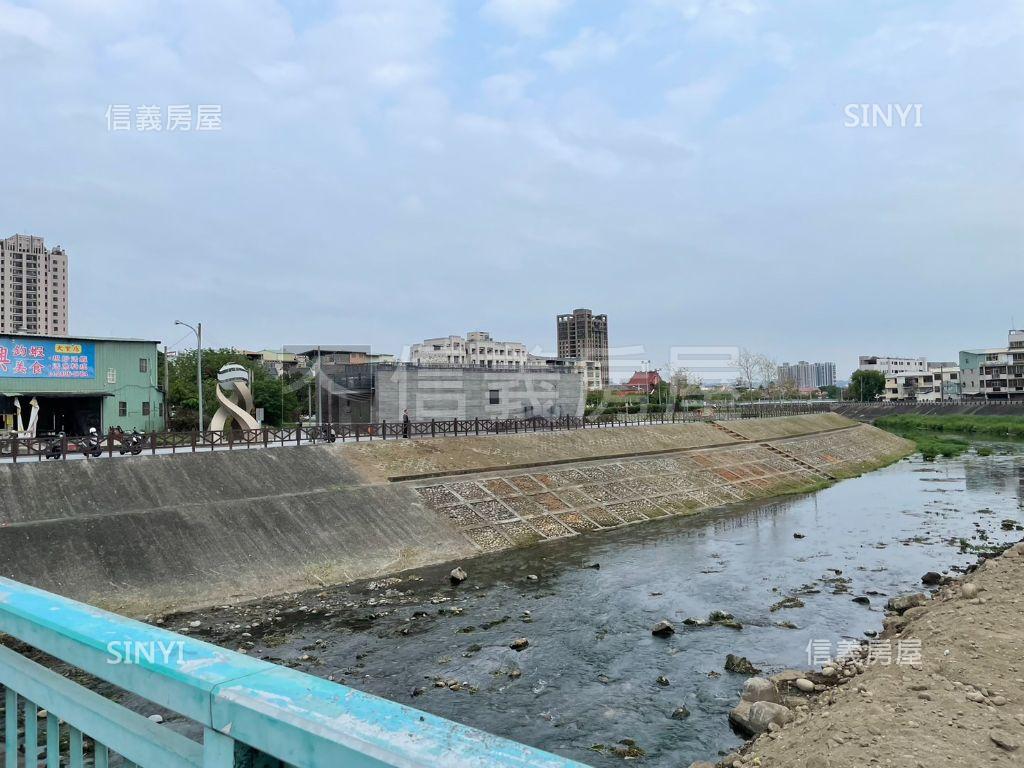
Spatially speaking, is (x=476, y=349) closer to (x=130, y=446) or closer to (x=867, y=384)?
(x=867, y=384)

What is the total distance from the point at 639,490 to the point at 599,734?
1049 inches

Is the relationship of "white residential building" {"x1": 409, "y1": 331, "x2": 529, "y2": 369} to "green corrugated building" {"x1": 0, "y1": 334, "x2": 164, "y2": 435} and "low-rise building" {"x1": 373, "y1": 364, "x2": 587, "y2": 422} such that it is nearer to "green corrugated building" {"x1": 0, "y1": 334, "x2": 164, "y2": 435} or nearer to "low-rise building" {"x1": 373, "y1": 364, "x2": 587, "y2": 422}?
"low-rise building" {"x1": 373, "y1": 364, "x2": 587, "y2": 422}

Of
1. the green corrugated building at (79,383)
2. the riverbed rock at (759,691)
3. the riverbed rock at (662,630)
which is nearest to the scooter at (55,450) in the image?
the green corrugated building at (79,383)

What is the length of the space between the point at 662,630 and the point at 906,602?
7.61m

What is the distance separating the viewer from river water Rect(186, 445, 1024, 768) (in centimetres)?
1328

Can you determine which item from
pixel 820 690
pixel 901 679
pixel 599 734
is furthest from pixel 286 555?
pixel 901 679

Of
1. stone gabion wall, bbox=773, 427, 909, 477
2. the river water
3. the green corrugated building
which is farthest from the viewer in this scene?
stone gabion wall, bbox=773, 427, 909, 477

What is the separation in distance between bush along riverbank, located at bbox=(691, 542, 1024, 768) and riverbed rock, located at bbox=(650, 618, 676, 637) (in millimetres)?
3684

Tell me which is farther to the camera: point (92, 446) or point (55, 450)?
point (92, 446)

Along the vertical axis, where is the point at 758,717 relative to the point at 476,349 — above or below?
below

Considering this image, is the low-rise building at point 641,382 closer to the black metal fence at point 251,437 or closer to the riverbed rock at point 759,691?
the black metal fence at point 251,437

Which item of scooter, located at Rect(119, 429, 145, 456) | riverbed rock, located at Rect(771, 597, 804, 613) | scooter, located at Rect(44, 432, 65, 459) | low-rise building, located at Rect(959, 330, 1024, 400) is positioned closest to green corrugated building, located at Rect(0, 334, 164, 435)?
scooter, located at Rect(44, 432, 65, 459)

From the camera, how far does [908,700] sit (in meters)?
11.6

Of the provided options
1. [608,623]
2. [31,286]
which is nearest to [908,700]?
[608,623]
